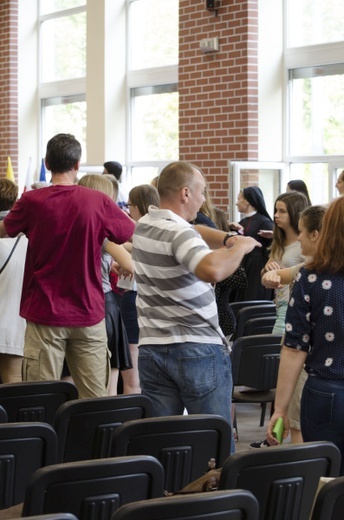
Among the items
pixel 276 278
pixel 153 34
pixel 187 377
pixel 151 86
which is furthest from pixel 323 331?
pixel 153 34

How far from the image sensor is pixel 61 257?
452cm

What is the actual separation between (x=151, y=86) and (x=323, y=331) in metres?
8.51

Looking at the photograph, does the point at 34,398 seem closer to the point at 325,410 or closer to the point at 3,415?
the point at 3,415

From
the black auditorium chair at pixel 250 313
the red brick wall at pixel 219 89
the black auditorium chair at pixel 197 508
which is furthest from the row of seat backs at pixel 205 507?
the red brick wall at pixel 219 89

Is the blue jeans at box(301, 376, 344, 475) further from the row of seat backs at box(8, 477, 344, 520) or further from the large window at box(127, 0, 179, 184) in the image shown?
the large window at box(127, 0, 179, 184)

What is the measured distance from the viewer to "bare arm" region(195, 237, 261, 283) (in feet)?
11.1

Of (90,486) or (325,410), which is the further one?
(325,410)

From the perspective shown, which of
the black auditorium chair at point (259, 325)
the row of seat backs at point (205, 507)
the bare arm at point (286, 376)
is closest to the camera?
the row of seat backs at point (205, 507)

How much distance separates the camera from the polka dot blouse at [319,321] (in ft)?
10.7

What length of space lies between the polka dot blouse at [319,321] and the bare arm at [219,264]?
24cm

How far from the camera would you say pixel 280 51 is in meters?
9.53

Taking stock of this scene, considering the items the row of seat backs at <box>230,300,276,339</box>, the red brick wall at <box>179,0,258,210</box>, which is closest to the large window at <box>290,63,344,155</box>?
the red brick wall at <box>179,0,258,210</box>

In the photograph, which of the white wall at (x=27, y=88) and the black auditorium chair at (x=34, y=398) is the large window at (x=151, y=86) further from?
the black auditorium chair at (x=34, y=398)

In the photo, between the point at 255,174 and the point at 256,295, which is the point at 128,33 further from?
the point at 256,295
